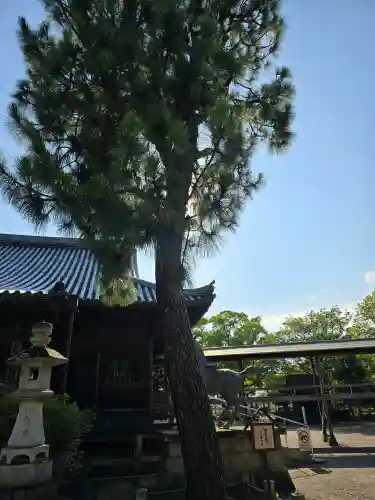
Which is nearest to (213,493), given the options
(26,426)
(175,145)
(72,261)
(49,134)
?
(26,426)

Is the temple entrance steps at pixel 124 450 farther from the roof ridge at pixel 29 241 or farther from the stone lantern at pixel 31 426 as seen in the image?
the roof ridge at pixel 29 241

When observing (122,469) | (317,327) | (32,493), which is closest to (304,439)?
(122,469)

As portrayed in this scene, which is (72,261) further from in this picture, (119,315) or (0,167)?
(0,167)

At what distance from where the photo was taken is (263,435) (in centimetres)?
629

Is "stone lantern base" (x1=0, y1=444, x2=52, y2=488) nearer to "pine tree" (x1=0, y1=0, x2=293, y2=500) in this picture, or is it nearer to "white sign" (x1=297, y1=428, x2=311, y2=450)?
"pine tree" (x1=0, y1=0, x2=293, y2=500)

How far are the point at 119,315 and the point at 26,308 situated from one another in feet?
6.34

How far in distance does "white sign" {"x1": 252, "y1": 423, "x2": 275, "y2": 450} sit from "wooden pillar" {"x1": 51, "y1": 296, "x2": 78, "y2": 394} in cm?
353

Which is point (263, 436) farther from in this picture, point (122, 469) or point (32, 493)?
point (32, 493)

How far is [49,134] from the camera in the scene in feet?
17.4

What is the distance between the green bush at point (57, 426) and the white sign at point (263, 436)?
10.1 ft

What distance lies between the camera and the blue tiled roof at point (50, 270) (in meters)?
7.81

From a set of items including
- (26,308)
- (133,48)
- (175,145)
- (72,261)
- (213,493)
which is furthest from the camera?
(72,261)

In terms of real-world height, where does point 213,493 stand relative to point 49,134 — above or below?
below

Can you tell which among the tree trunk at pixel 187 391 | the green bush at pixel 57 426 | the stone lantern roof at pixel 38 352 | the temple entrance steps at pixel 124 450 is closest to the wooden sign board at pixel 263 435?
the temple entrance steps at pixel 124 450
